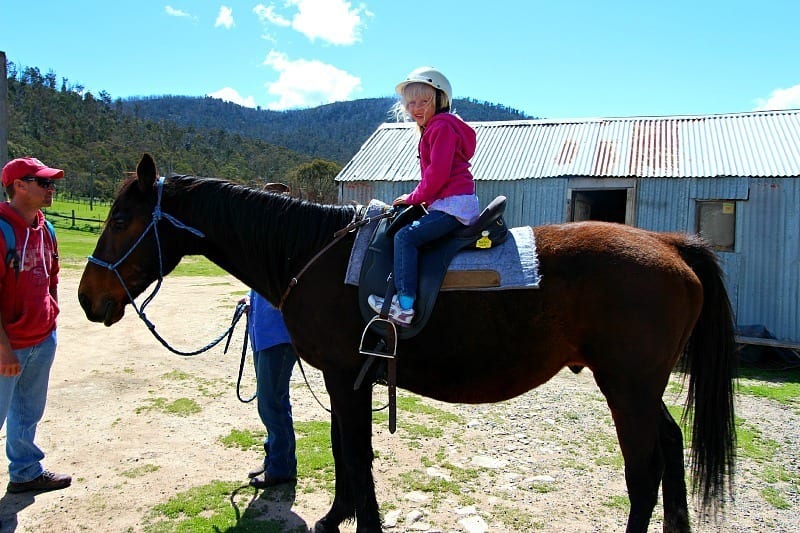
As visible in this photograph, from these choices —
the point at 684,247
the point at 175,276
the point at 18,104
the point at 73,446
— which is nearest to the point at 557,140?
the point at 684,247

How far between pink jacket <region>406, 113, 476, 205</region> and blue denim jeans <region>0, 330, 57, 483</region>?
121 inches

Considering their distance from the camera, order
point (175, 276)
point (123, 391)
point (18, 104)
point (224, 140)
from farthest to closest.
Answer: point (224, 140) → point (18, 104) → point (175, 276) → point (123, 391)

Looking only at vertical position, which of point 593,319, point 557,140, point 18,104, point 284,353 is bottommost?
point 284,353

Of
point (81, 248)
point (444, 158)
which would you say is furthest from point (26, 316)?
point (81, 248)

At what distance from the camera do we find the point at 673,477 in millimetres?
3213

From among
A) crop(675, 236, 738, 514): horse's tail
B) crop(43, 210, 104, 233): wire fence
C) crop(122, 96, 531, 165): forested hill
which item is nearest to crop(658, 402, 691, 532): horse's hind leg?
crop(675, 236, 738, 514): horse's tail

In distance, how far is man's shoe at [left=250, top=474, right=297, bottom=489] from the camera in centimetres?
390

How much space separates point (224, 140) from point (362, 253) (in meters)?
116

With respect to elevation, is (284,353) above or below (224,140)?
below

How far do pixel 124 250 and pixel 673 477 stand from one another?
12.3 ft

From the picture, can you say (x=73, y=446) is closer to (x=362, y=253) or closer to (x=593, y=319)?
(x=362, y=253)

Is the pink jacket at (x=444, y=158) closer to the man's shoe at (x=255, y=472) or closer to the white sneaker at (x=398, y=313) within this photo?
the white sneaker at (x=398, y=313)

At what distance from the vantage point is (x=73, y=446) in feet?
15.1

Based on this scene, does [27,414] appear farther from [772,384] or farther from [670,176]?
[670,176]
